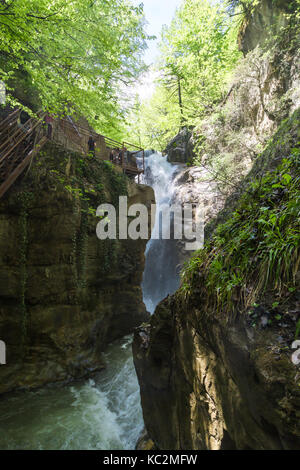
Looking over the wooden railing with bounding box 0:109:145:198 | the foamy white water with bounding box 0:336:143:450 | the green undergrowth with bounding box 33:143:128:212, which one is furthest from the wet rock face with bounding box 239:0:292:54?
the foamy white water with bounding box 0:336:143:450

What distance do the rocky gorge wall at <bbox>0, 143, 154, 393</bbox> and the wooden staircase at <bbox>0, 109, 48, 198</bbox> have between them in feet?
1.12

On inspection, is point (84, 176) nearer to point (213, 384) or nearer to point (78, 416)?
point (78, 416)

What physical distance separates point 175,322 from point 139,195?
27.1 feet

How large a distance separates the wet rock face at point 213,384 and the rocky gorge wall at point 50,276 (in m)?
3.80

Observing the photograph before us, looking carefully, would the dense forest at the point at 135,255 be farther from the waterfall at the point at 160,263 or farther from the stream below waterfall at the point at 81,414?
the waterfall at the point at 160,263

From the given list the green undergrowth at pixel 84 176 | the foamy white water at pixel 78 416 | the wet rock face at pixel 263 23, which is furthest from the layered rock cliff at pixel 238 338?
the wet rock face at pixel 263 23

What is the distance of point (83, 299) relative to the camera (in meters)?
8.02

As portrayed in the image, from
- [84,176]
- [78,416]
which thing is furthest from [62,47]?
[78,416]

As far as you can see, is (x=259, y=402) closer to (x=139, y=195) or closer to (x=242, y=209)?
(x=242, y=209)

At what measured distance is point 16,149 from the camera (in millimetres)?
7902

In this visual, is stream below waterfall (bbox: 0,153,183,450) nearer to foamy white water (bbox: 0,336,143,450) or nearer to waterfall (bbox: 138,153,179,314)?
foamy white water (bbox: 0,336,143,450)

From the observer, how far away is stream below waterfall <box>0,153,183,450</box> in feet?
17.4
